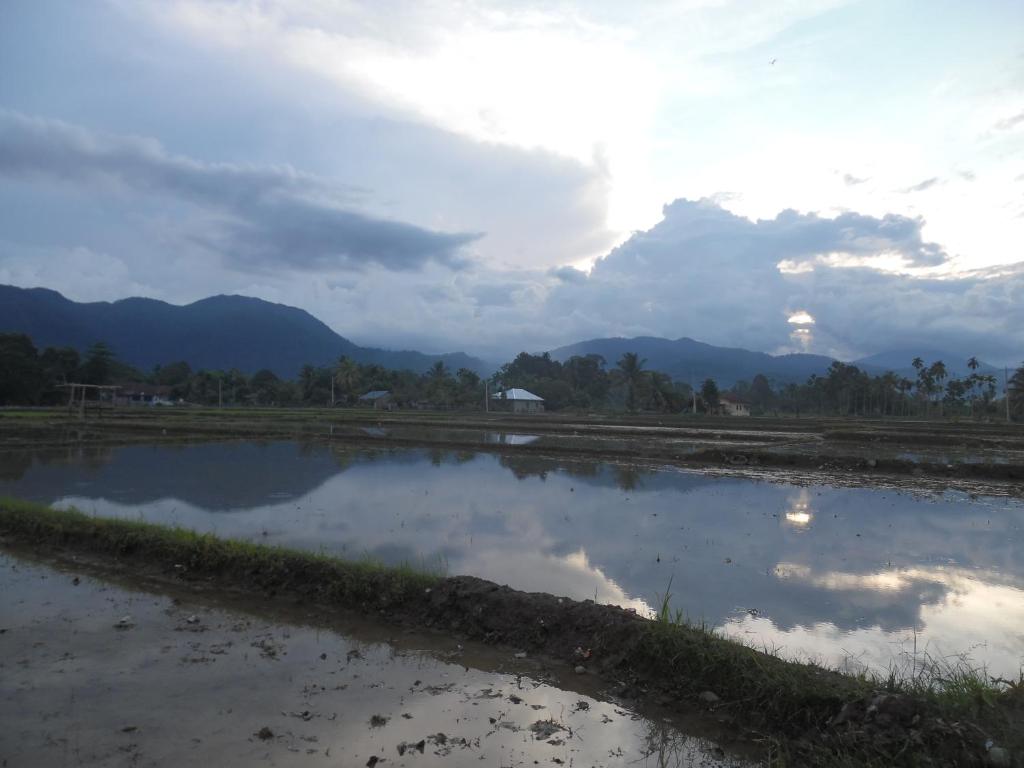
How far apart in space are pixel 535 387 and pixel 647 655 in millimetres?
80961

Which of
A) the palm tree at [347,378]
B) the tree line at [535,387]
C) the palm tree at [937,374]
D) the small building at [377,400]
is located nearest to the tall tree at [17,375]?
the tree line at [535,387]

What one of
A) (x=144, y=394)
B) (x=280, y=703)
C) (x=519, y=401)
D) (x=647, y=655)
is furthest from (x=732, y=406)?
(x=144, y=394)

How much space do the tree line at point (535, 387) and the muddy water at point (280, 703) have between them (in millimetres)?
60174

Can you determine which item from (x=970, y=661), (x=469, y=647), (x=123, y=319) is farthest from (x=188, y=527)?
(x=123, y=319)

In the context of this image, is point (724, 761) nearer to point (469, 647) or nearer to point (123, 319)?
point (469, 647)

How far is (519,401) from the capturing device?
242 feet

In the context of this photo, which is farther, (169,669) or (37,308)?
(37,308)

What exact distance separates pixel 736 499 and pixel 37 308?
205 metres

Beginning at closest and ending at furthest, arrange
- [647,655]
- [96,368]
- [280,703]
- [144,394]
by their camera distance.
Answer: [280,703], [647,655], [96,368], [144,394]

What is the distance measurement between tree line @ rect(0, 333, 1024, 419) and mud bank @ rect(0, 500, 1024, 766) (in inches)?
2319

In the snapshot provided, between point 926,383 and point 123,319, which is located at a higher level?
point 123,319

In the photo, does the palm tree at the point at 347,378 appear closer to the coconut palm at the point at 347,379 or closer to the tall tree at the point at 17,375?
the coconut palm at the point at 347,379

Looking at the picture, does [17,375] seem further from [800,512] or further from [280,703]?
[800,512]

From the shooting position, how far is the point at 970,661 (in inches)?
201
